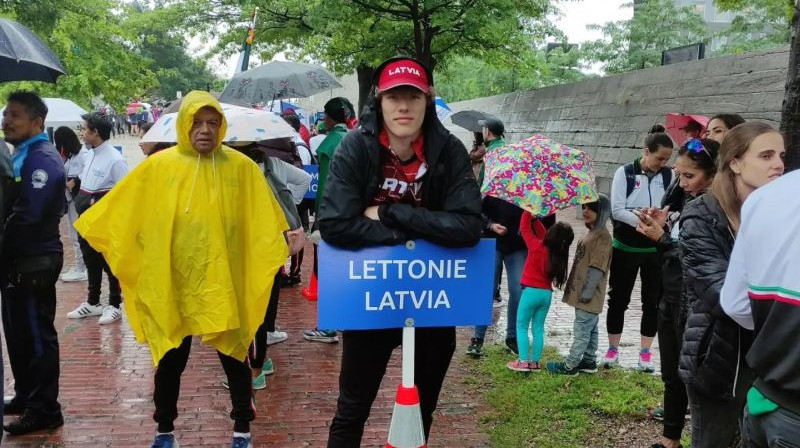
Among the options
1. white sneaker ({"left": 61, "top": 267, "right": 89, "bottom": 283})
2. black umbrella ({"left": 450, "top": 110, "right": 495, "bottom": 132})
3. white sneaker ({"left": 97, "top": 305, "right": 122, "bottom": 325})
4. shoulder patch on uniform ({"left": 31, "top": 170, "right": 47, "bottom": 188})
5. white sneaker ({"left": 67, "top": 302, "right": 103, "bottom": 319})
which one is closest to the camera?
shoulder patch on uniform ({"left": 31, "top": 170, "right": 47, "bottom": 188})

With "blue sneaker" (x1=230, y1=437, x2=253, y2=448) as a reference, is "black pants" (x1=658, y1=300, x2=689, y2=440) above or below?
above

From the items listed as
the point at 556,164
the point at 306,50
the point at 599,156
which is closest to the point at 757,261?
the point at 556,164

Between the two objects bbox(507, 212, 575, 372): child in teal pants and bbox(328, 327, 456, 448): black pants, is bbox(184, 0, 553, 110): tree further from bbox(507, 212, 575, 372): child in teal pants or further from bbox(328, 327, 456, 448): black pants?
bbox(328, 327, 456, 448): black pants

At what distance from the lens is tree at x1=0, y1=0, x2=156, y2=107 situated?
1213 centimetres

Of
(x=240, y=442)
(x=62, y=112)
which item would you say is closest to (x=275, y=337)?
(x=240, y=442)

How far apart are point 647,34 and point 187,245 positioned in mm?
28539

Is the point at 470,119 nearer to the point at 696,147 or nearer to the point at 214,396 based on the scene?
the point at 214,396

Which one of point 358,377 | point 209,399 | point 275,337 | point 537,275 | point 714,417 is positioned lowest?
point 209,399

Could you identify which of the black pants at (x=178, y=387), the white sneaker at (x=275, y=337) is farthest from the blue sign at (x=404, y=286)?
the white sneaker at (x=275, y=337)

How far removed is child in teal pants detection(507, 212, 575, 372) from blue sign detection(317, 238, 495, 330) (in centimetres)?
237

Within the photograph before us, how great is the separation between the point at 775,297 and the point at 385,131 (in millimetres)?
1651

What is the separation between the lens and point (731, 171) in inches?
112

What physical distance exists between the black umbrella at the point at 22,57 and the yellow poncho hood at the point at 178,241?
4.19 feet

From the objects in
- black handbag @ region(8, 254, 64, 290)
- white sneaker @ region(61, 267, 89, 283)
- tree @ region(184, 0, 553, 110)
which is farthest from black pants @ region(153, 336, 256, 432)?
tree @ region(184, 0, 553, 110)
